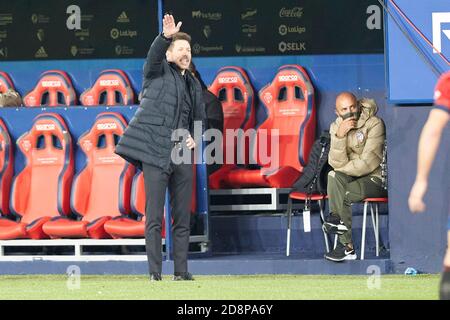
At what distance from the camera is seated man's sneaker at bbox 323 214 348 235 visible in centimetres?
1390

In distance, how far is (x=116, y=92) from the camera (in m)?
16.1

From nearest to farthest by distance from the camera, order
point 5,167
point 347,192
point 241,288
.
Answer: point 241,288 < point 347,192 < point 5,167

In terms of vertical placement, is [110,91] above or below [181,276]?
above

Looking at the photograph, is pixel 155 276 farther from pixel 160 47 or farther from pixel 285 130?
pixel 285 130

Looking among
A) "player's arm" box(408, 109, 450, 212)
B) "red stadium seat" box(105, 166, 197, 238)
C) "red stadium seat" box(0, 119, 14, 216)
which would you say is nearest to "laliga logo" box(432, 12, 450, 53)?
"red stadium seat" box(105, 166, 197, 238)

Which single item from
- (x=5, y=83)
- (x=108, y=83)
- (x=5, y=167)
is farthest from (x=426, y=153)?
(x=5, y=83)

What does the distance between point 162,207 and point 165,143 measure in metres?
0.53

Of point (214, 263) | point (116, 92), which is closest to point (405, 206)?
point (214, 263)

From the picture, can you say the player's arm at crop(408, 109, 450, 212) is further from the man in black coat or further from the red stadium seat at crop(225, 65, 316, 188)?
the red stadium seat at crop(225, 65, 316, 188)

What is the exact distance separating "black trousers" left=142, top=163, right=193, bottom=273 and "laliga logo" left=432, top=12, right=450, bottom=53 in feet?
8.73

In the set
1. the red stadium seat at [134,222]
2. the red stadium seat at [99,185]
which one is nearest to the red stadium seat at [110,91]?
the red stadium seat at [99,185]

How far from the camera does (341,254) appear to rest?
13820 millimetres

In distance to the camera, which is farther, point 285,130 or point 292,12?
point 292,12

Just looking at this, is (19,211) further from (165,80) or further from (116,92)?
(165,80)
